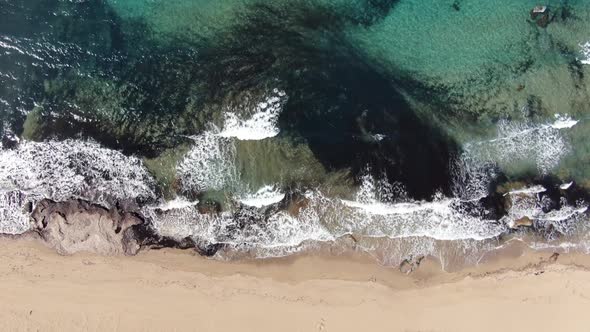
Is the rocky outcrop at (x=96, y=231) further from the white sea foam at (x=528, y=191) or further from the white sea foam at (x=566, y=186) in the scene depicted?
the white sea foam at (x=566, y=186)

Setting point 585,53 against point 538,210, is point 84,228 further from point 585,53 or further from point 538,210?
point 585,53

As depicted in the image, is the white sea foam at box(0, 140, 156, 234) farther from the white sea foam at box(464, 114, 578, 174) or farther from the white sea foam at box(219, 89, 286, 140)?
the white sea foam at box(464, 114, 578, 174)

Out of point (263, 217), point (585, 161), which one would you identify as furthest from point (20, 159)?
point (585, 161)

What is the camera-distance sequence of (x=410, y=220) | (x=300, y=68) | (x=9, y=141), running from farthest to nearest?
1. (x=300, y=68)
2. (x=9, y=141)
3. (x=410, y=220)

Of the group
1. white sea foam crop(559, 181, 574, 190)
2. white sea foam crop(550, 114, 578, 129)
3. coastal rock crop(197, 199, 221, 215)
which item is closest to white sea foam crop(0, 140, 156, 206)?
coastal rock crop(197, 199, 221, 215)

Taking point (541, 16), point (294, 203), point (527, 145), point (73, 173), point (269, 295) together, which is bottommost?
point (269, 295)

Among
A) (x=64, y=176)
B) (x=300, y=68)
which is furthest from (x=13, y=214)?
(x=300, y=68)

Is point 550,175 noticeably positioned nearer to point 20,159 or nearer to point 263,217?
point 263,217

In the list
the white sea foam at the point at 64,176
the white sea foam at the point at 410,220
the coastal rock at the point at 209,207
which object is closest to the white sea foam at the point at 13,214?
the white sea foam at the point at 64,176
